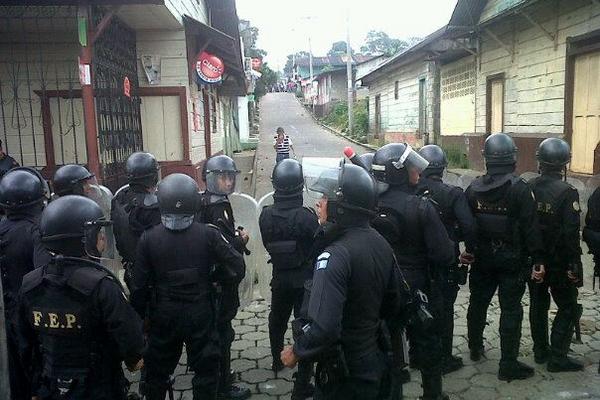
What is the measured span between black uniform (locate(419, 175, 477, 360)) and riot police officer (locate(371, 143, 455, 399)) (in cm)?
38

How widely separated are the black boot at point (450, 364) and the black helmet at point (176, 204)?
2.65m

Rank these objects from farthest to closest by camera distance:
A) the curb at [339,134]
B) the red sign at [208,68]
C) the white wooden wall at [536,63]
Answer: the curb at [339,134], the red sign at [208,68], the white wooden wall at [536,63]

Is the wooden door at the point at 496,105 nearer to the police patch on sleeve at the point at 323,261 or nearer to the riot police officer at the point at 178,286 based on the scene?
the riot police officer at the point at 178,286

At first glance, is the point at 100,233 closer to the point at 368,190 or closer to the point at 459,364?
the point at 368,190

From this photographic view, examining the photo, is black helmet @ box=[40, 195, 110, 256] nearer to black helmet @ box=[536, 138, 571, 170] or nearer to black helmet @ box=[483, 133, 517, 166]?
black helmet @ box=[483, 133, 517, 166]

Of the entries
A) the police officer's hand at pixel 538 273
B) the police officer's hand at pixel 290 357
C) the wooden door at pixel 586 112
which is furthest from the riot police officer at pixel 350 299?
the wooden door at pixel 586 112

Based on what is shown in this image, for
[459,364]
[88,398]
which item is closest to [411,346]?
[459,364]

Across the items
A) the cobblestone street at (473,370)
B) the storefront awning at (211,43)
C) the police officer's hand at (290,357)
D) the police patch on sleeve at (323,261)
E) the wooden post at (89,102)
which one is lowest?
the cobblestone street at (473,370)

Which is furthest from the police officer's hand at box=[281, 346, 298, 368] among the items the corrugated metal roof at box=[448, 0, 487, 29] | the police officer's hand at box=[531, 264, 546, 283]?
the corrugated metal roof at box=[448, 0, 487, 29]

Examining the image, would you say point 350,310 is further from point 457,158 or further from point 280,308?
point 457,158

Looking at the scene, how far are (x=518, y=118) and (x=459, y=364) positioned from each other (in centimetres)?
831

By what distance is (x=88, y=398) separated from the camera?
8.71ft

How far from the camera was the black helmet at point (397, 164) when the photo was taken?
148 inches

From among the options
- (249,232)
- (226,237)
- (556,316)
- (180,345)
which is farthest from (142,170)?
(556,316)
